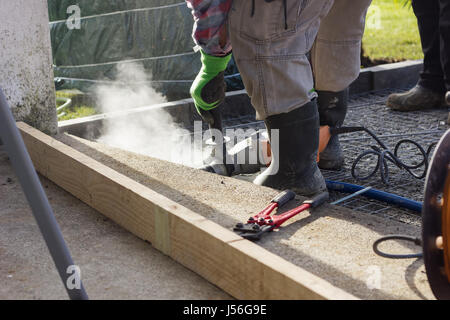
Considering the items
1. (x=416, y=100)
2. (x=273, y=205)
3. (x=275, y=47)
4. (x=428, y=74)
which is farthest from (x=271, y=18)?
(x=428, y=74)

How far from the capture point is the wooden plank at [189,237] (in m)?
1.31

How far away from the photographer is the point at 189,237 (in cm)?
156

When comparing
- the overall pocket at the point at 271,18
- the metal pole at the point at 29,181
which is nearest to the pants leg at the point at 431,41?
the overall pocket at the point at 271,18

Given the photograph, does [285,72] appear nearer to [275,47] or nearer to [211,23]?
[275,47]

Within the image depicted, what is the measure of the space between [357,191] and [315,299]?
1.13m

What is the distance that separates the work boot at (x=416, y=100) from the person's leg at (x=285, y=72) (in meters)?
1.60

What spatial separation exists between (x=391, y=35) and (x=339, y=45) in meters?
3.65

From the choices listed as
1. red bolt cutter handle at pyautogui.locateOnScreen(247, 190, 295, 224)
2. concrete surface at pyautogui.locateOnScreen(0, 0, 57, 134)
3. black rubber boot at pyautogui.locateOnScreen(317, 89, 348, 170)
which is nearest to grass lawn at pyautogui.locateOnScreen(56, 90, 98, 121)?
concrete surface at pyautogui.locateOnScreen(0, 0, 57, 134)

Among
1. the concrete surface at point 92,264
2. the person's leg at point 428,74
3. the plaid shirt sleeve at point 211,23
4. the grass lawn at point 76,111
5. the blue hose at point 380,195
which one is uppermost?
the plaid shirt sleeve at point 211,23

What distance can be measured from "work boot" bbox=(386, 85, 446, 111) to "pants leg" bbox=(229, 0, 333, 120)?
1.64 metres

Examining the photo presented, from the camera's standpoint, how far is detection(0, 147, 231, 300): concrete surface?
4.85ft

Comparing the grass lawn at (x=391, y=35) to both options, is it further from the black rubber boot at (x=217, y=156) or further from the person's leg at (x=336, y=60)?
the black rubber boot at (x=217, y=156)

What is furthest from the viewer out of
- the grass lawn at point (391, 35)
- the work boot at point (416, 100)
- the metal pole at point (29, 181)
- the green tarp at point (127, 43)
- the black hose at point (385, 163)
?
the grass lawn at point (391, 35)
